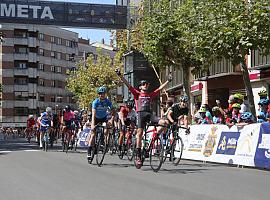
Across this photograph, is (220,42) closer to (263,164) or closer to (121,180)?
(263,164)

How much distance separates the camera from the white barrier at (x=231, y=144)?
13.2 m

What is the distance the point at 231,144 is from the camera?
14.4 m

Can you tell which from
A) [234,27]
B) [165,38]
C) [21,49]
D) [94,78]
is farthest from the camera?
[21,49]

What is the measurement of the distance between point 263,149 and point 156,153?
2.58m

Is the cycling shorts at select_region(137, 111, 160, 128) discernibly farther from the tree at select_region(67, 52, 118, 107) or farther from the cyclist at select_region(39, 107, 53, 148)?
the tree at select_region(67, 52, 118, 107)

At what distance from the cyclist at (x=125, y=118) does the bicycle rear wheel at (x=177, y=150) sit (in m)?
2.26

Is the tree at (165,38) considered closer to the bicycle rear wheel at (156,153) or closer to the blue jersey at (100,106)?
the blue jersey at (100,106)

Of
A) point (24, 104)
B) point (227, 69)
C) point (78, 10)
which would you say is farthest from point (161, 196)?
point (24, 104)

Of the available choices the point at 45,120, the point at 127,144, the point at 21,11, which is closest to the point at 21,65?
the point at 21,11

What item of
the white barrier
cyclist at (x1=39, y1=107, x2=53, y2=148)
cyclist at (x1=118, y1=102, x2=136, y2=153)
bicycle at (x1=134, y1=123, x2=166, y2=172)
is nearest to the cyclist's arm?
bicycle at (x1=134, y1=123, x2=166, y2=172)

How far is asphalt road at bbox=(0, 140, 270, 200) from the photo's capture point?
8.98 m

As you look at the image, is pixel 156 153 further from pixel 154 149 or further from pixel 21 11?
pixel 21 11

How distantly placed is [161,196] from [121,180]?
210 centimetres

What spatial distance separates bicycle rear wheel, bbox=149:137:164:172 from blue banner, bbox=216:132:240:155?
2.58 metres
